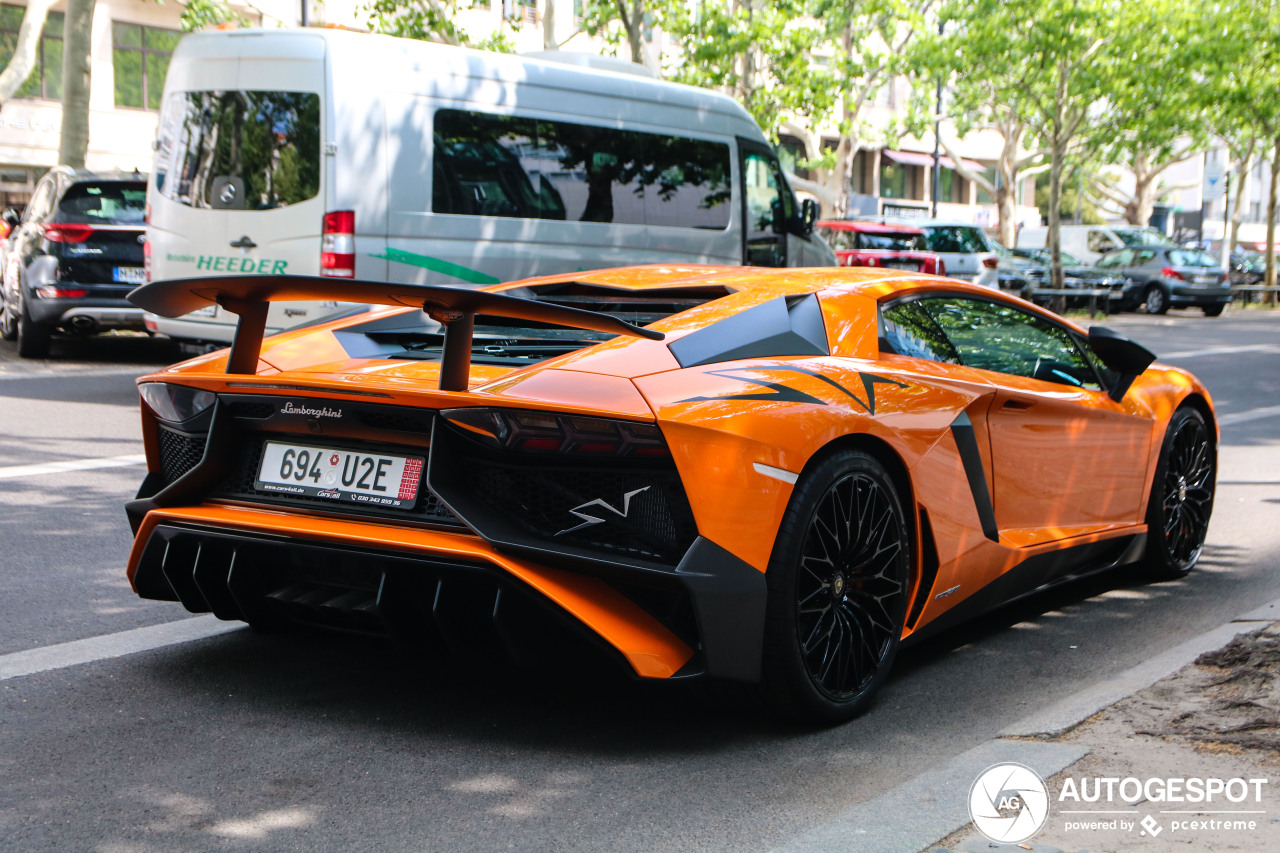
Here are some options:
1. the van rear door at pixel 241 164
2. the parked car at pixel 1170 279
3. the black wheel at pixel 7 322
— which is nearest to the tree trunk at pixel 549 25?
the black wheel at pixel 7 322

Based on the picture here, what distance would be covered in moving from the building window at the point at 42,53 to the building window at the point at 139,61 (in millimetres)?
1291

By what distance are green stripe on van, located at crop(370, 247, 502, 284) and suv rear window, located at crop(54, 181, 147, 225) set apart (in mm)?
4001

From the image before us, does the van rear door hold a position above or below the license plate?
above

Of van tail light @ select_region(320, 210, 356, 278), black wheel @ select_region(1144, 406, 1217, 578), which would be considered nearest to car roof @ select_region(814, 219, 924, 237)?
van tail light @ select_region(320, 210, 356, 278)

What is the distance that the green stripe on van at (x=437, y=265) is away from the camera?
9703 millimetres

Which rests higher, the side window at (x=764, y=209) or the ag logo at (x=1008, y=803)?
the side window at (x=764, y=209)

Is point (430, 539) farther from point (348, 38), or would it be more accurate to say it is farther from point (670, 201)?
point (670, 201)

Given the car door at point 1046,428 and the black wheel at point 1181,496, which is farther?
the black wheel at point 1181,496

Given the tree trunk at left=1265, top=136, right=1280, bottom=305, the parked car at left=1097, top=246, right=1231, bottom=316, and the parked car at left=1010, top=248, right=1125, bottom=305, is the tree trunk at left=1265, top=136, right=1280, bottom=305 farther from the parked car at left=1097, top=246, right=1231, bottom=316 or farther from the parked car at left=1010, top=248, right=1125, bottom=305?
the parked car at left=1010, top=248, right=1125, bottom=305

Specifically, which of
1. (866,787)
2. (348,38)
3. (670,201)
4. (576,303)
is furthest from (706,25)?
(866,787)

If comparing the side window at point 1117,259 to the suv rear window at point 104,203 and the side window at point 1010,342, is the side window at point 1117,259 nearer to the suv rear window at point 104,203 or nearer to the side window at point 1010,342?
the suv rear window at point 104,203

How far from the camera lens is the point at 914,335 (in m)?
4.26

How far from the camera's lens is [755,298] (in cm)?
405

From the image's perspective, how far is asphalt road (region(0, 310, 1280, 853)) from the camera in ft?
9.71
